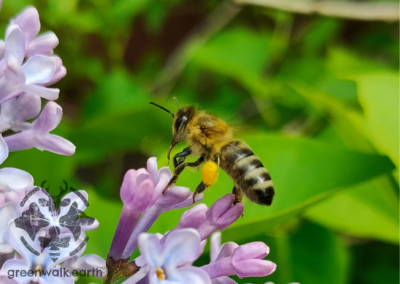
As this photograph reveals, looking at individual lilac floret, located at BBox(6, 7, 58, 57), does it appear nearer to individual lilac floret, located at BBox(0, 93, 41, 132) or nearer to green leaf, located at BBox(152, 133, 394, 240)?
individual lilac floret, located at BBox(0, 93, 41, 132)

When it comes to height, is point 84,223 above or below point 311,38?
above

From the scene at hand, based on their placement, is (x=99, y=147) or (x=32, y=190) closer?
(x=32, y=190)

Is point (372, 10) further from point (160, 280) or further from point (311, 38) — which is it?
point (160, 280)

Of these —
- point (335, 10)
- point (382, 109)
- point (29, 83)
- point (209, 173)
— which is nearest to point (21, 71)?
point (29, 83)

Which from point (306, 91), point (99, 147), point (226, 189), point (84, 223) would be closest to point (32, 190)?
point (84, 223)

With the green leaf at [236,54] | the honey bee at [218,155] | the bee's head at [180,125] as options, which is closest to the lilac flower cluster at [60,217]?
the honey bee at [218,155]

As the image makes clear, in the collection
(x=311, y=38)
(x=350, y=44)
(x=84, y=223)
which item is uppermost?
(x=84, y=223)

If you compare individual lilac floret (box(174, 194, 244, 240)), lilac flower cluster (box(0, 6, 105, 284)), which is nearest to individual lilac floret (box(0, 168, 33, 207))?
lilac flower cluster (box(0, 6, 105, 284))
